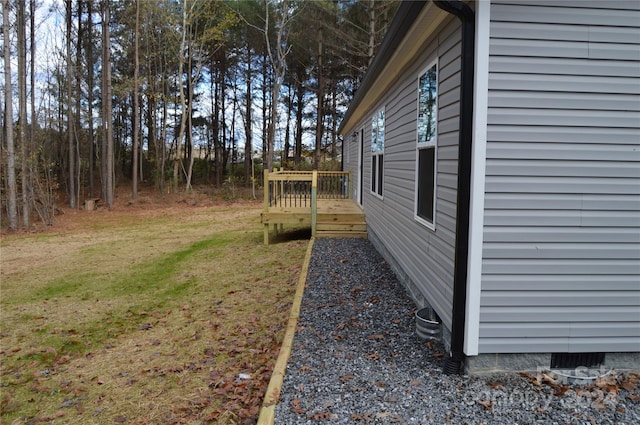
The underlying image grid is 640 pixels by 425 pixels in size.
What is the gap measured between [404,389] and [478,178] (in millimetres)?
1499

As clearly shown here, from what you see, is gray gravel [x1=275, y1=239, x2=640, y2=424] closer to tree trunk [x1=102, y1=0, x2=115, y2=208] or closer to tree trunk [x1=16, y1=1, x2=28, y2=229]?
tree trunk [x1=16, y1=1, x2=28, y2=229]

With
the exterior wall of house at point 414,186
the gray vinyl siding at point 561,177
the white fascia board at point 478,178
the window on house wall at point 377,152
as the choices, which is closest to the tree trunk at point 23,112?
the window on house wall at point 377,152

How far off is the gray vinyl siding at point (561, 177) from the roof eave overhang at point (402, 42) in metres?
0.74

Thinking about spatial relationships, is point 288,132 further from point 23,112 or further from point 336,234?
point 336,234

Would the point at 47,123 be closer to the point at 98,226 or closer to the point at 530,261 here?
the point at 98,226

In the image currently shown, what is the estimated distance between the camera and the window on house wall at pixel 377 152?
23.5 feet

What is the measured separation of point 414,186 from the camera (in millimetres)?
4566

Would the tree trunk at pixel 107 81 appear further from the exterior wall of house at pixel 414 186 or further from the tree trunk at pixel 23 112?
the exterior wall of house at pixel 414 186

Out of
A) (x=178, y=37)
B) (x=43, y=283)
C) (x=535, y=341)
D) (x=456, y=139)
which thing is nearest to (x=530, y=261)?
(x=535, y=341)

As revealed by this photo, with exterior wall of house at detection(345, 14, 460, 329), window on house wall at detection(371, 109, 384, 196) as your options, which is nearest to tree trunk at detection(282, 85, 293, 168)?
window on house wall at detection(371, 109, 384, 196)

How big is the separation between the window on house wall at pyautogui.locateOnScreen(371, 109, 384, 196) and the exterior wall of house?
0.23 metres

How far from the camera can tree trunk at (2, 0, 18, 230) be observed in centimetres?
1131

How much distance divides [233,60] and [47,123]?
10050 millimetres

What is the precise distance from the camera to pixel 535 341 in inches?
115
